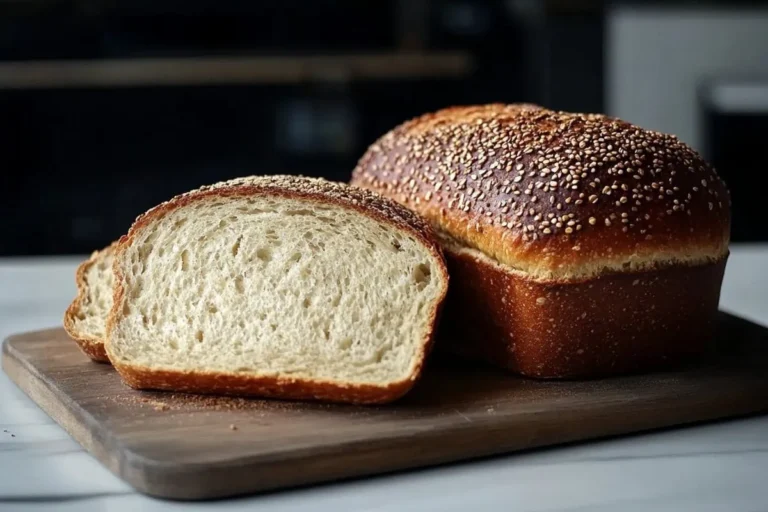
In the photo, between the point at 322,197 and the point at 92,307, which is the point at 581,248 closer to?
the point at 322,197

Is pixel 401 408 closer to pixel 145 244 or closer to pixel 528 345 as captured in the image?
pixel 528 345

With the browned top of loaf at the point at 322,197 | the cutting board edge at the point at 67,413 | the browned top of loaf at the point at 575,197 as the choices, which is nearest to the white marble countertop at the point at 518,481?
the cutting board edge at the point at 67,413

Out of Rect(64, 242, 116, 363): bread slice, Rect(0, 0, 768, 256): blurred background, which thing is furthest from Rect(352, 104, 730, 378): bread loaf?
Rect(0, 0, 768, 256): blurred background

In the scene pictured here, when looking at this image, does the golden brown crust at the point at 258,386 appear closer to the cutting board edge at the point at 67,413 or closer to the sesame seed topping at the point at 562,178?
the cutting board edge at the point at 67,413

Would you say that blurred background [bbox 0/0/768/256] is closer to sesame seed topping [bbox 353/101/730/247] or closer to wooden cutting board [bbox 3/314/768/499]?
sesame seed topping [bbox 353/101/730/247]

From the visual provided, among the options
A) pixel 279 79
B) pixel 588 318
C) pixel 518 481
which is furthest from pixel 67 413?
pixel 279 79

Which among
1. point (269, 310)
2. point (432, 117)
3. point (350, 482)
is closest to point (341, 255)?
point (269, 310)
